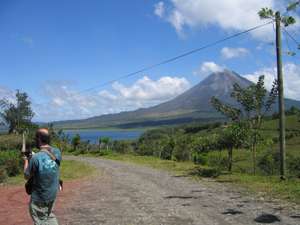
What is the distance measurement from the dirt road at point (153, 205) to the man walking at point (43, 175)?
3.39 meters

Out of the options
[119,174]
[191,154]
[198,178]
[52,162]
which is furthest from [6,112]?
[52,162]

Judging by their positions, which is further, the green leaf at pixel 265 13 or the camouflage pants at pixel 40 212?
the green leaf at pixel 265 13

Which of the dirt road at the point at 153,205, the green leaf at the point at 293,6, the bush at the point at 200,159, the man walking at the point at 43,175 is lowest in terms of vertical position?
the dirt road at the point at 153,205

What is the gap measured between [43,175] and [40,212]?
59 cm

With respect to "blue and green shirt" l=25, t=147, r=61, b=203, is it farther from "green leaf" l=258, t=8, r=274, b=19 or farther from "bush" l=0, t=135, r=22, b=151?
"bush" l=0, t=135, r=22, b=151

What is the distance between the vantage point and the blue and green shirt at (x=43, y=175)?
6844 millimetres

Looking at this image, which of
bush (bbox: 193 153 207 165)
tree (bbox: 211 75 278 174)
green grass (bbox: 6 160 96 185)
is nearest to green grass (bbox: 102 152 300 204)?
tree (bbox: 211 75 278 174)

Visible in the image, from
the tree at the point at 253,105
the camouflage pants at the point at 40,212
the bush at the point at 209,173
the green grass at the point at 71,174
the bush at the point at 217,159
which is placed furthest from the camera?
the bush at the point at 217,159

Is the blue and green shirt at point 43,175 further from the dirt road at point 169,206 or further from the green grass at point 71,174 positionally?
the green grass at point 71,174

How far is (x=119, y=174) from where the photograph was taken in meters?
21.3

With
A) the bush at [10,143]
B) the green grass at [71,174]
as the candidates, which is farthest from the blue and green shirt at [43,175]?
the bush at [10,143]

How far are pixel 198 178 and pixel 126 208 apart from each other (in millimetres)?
7486

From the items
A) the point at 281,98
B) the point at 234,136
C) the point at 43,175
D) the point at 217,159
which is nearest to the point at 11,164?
the point at 234,136

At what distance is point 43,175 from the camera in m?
6.89
